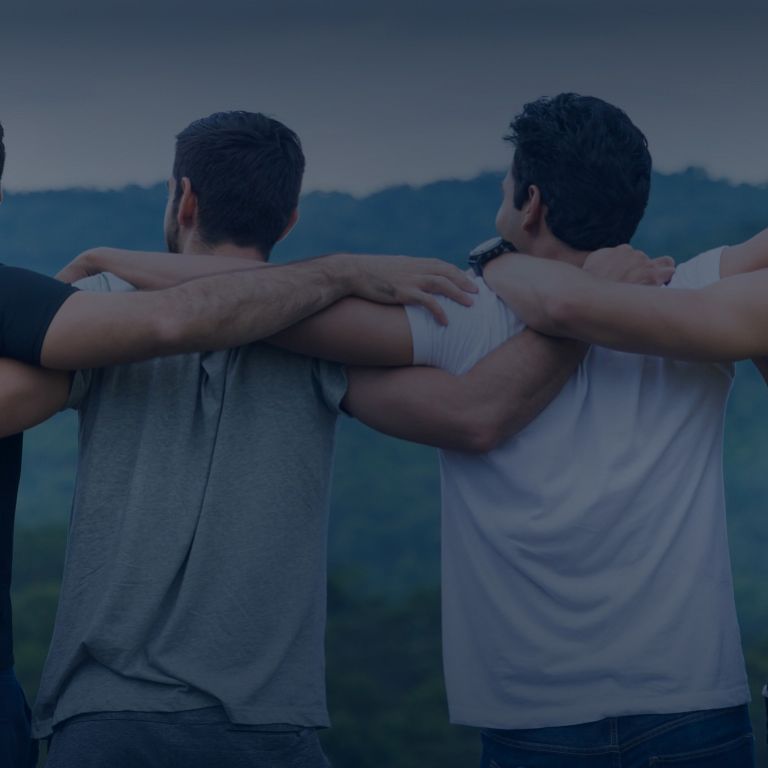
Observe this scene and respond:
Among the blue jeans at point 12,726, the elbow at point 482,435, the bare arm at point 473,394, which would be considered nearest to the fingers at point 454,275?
the bare arm at point 473,394

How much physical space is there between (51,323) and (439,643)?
145 centimetres

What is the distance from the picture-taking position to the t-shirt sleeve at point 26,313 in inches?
57.6

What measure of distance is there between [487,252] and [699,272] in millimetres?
309

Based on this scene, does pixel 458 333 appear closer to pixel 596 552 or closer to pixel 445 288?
pixel 445 288

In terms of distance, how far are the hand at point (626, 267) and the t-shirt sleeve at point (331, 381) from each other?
38 centimetres

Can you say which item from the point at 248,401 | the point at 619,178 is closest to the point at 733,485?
the point at 619,178

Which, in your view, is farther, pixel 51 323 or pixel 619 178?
pixel 619 178

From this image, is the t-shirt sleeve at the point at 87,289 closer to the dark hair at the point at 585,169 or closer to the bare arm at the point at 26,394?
the bare arm at the point at 26,394

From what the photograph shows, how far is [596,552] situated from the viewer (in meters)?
1.57

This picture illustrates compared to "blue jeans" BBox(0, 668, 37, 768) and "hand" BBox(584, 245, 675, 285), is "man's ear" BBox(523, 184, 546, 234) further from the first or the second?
"blue jeans" BBox(0, 668, 37, 768)

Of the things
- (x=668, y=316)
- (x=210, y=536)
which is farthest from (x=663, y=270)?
(x=210, y=536)

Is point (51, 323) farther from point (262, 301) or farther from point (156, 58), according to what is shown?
point (156, 58)

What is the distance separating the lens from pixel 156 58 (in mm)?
2621

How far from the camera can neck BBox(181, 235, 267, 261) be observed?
169 centimetres
